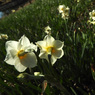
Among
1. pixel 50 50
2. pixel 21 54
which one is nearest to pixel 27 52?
pixel 21 54

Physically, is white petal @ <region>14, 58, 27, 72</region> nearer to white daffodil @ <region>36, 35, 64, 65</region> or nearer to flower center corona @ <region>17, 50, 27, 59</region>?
flower center corona @ <region>17, 50, 27, 59</region>

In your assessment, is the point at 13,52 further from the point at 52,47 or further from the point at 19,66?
the point at 52,47

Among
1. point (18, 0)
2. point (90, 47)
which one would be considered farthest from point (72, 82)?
point (18, 0)

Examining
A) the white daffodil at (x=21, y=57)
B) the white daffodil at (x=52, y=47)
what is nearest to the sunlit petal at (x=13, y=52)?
the white daffodil at (x=21, y=57)

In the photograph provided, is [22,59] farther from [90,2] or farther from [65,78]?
[90,2]

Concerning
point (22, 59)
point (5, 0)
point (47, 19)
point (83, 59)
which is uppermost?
point (22, 59)

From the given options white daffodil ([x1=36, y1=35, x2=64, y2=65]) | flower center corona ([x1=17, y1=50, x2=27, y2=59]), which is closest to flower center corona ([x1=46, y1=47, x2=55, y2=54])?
white daffodil ([x1=36, y1=35, x2=64, y2=65])

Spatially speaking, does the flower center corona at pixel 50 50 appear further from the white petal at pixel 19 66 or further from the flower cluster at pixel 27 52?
the white petal at pixel 19 66

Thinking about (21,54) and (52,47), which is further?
(52,47)
